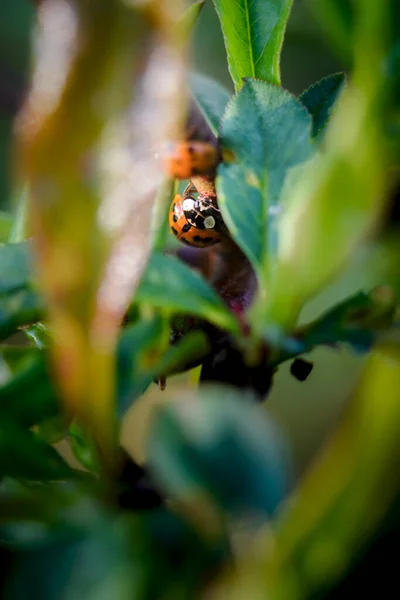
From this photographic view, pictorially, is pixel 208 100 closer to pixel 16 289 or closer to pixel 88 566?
pixel 16 289

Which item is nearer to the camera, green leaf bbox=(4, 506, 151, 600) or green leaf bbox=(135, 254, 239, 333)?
green leaf bbox=(4, 506, 151, 600)

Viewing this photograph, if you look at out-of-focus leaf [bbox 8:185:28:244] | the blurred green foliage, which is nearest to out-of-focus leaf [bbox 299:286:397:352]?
the blurred green foliage

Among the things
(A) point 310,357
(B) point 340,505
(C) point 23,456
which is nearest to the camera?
(B) point 340,505

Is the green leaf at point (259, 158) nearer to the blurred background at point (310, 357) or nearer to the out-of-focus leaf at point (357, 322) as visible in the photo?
the out-of-focus leaf at point (357, 322)

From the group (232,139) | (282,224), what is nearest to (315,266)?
(282,224)

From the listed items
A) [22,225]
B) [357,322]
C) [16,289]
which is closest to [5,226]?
[22,225]

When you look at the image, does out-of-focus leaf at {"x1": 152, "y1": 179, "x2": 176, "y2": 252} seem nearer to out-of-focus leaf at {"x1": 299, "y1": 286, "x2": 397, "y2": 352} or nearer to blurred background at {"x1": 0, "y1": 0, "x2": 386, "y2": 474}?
out-of-focus leaf at {"x1": 299, "y1": 286, "x2": 397, "y2": 352}

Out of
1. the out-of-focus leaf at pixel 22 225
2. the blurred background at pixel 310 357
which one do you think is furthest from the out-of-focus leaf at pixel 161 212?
the blurred background at pixel 310 357
